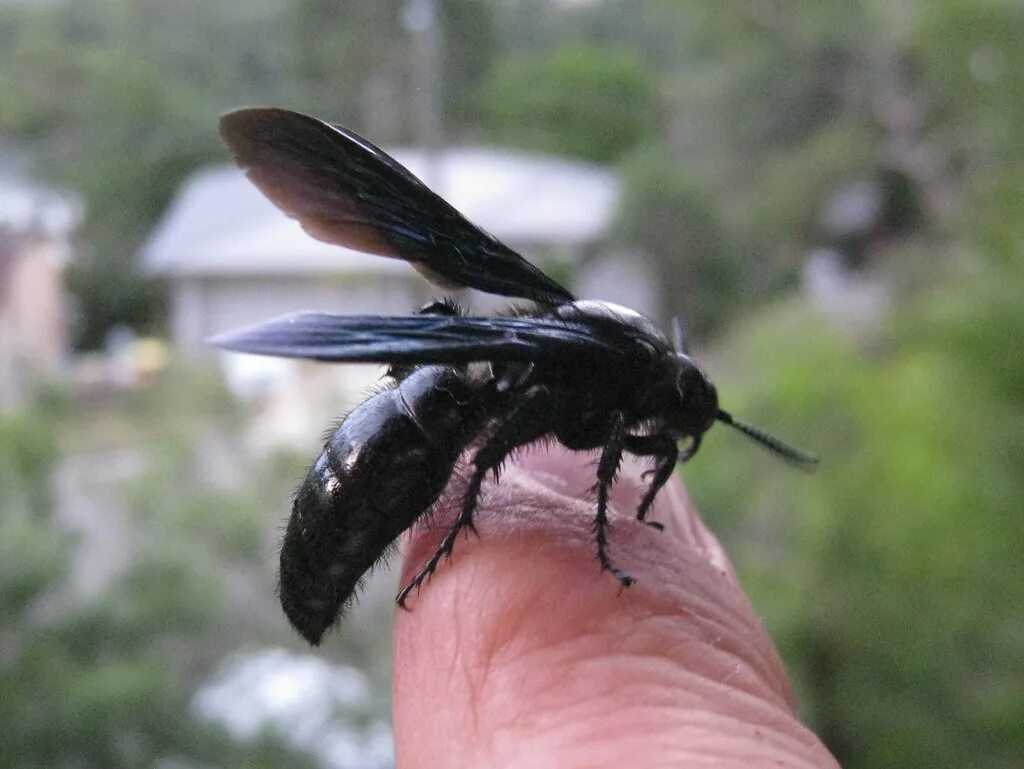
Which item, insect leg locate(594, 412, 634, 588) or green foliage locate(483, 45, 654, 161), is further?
green foliage locate(483, 45, 654, 161)

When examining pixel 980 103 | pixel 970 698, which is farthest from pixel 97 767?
pixel 980 103

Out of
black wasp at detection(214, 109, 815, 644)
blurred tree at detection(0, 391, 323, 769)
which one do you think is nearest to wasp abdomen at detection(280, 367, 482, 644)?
black wasp at detection(214, 109, 815, 644)

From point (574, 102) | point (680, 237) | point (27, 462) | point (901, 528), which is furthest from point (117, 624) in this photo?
point (680, 237)

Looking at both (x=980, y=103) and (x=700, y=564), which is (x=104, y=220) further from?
(x=980, y=103)

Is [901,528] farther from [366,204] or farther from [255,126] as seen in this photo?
[255,126]

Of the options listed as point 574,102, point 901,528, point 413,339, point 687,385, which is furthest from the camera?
point 574,102

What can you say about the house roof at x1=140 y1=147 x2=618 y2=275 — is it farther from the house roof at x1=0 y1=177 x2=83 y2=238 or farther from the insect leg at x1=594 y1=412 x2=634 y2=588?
the insect leg at x1=594 y1=412 x2=634 y2=588

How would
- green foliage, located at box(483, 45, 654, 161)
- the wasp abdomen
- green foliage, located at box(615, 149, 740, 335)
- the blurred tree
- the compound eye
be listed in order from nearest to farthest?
1. the wasp abdomen
2. the compound eye
3. the blurred tree
4. green foliage, located at box(483, 45, 654, 161)
5. green foliage, located at box(615, 149, 740, 335)
